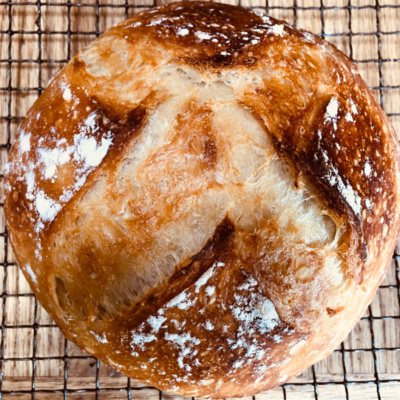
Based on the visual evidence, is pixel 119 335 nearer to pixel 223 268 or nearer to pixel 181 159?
pixel 223 268

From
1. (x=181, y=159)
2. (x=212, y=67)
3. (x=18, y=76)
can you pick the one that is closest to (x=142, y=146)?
(x=181, y=159)

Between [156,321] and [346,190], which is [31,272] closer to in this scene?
[156,321]

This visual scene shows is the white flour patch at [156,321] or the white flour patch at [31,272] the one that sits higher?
the white flour patch at [31,272]

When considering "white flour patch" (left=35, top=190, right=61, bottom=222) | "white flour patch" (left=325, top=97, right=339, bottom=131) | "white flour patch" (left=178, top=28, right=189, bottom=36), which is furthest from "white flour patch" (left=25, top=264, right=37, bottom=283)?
"white flour patch" (left=325, top=97, right=339, bottom=131)

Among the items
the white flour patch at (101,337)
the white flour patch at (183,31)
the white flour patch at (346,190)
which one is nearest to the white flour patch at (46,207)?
the white flour patch at (101,337)

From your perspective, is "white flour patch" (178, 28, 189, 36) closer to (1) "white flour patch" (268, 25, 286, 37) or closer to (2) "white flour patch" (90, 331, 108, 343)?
(1) "white flour patch" (268, 25, 286, 37)

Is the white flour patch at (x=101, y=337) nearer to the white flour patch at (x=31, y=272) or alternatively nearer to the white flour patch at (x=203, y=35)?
the white flour patch at (x=31, y=272)

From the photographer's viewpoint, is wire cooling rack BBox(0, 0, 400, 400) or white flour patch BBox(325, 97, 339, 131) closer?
white flour patch BBox(325, 97, 339, 131)

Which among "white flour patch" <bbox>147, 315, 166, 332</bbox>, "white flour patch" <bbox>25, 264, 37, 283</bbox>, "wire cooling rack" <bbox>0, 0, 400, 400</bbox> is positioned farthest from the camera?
"wire cooling rack" <bbox>0, 0, 400, 400</bbox>
